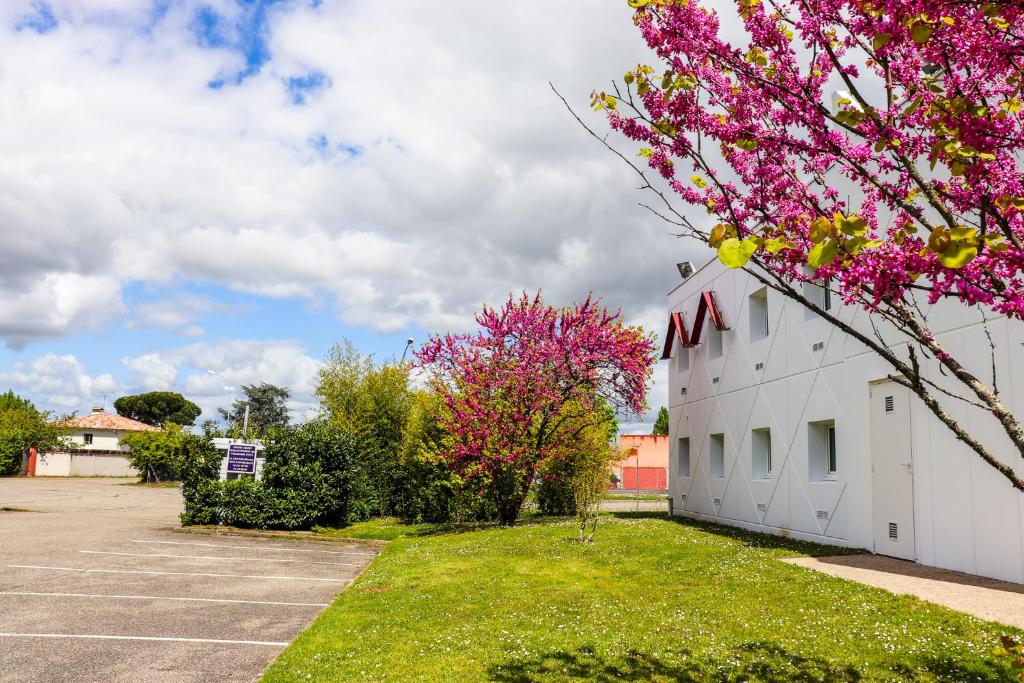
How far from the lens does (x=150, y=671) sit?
6848 mm

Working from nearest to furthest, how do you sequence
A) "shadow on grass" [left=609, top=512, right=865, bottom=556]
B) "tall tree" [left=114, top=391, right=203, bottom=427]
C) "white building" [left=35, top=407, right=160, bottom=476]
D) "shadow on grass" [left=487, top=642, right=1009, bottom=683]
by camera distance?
"shadow on grass" [left=487, top=642, right=1009, bottom=683], "shadow on grass" [left=609, top=512, right=865, bottom=556], "white building" [left=35, top=407, right=160, bottom=476], "tall tree" [left=114, top=391, right=203, bottom=427]

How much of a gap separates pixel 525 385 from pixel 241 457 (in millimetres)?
8058

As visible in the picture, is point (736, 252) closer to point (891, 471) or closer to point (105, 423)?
point (891, 471)

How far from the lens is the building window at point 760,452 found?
59.1 feet

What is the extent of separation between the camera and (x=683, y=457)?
953 inches

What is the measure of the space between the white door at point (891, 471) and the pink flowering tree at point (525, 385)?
936 cm

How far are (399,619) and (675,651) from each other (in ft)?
11.2

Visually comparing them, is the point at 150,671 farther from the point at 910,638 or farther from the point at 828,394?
the point at 828,394

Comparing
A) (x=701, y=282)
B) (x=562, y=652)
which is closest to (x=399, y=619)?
(x=562, y=652)

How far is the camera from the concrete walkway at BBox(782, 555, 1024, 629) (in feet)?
26.5

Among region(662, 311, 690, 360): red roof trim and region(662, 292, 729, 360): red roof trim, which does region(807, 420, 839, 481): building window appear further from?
region(662, 311, 690, 360): red roof trim

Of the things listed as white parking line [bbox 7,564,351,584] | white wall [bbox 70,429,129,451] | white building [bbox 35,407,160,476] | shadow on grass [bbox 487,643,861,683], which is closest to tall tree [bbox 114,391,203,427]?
white building [bbox 35,407,160,476]

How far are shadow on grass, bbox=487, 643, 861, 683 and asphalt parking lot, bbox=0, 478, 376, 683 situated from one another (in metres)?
2.69

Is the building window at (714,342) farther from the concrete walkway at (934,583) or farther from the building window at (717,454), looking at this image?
the concrete walkway at (934,583)
